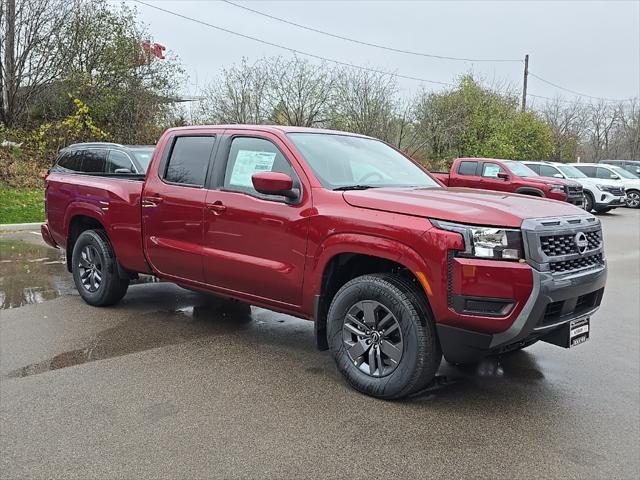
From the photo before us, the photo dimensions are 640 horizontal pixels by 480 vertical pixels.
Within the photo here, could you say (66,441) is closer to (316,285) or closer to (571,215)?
(316,285)

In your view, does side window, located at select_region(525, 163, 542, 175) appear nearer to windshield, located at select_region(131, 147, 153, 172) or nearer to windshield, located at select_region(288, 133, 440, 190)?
windshield, located at select_region(131, 147, 153, 172)

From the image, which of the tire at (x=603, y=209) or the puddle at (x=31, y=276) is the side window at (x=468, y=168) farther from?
the puddle at (x=31, y=276)

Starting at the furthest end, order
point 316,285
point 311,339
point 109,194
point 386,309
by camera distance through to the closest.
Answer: point 109,194 < point 311,339 < point 316,285 < point 386,309

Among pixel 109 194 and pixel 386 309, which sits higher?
pixel 109 194

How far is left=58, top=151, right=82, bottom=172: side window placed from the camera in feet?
30.3

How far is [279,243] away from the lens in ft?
14.4

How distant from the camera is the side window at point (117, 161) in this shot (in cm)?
885

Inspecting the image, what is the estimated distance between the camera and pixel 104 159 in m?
9.04

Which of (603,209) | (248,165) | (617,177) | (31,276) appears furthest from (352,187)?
(617,177)

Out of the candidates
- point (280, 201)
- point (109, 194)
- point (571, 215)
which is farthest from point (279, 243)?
point (109, 194)

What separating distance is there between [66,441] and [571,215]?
3369 millimetres

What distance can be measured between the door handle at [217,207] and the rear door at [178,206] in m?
0.13

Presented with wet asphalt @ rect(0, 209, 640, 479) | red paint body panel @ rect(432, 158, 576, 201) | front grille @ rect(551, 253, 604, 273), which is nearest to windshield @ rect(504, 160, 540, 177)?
red paint body panel @ rect(432, 158, 576, 201)

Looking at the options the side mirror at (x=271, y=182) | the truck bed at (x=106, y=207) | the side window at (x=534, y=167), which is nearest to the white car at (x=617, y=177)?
the side window at (x=534, y=167)
